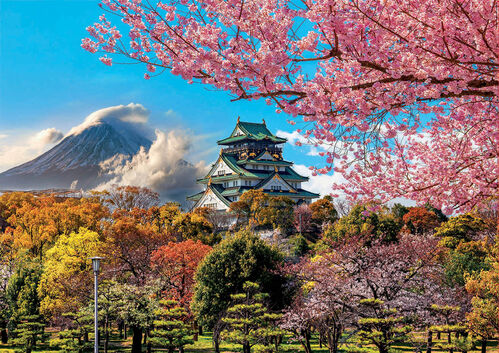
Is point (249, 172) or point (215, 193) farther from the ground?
point (249, 172)

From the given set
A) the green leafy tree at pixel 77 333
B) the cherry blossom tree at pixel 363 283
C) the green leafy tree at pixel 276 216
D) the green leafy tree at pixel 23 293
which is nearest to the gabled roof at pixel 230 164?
the green leafy tree at pixel 276 216

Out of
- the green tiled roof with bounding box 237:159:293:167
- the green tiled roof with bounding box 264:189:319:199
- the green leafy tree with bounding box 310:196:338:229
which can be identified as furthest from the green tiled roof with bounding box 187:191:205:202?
the green leafy tree with bounding box 310:196:338:229

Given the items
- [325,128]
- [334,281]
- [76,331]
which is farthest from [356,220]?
[325,128]

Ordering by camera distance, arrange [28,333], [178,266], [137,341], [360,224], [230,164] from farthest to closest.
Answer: [230,164], [360,224], [178,266], [28,333], [137,341]

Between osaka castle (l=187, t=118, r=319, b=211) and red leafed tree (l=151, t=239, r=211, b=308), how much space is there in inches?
1090

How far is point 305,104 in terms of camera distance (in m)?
4.57

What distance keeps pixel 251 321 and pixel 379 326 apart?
3823 millimetres

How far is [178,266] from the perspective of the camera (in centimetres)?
1916

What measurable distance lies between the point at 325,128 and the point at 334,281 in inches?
389

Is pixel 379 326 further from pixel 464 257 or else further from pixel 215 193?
pixel 215 193

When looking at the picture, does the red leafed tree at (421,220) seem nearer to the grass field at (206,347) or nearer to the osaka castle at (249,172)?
the grass field at (206,347)

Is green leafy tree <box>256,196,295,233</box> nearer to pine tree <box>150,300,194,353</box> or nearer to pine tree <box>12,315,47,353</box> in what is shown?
pine tree <box>12,315,47,353</box>

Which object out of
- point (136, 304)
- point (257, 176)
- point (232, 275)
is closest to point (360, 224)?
point (232, 275)

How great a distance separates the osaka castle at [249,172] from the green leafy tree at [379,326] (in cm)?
3402
